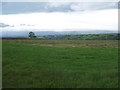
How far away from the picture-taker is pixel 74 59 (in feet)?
15.1

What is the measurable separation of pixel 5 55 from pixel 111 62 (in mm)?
3512

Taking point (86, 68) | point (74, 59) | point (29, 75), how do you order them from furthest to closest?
point (74, 59) < point (86, 68) < point (29, 75)

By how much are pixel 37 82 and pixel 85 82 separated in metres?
1.10

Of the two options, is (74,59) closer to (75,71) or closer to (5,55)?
(75,71)

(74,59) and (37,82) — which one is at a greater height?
(74,59)

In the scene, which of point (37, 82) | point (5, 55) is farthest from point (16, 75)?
point (5, 55)

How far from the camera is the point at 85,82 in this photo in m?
3.13

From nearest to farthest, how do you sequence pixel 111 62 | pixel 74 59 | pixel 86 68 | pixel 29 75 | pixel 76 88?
pixel 76 88 → pixel 29 75 → pixel 86 68 → pixel 111 62 → pixel 74 59

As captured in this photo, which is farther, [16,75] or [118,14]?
[118,14]

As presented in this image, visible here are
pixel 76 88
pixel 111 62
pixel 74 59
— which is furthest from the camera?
pixel 74 59

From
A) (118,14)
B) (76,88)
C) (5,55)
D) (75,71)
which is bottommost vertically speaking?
(76,88)

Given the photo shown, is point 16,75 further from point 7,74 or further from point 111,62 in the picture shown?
point 111,62

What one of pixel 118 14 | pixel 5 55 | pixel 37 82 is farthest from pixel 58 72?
pixel 118 14

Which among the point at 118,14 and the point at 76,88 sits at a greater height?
the point at 118,14
